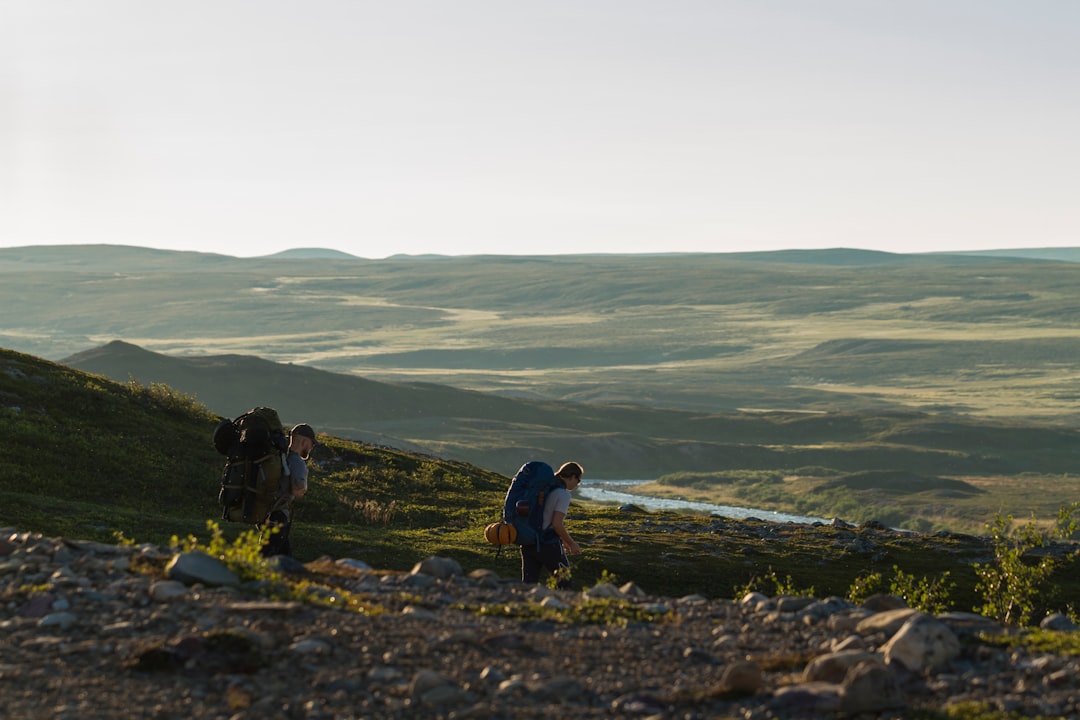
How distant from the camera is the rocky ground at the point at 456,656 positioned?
431 inches

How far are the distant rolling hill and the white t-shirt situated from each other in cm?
13336

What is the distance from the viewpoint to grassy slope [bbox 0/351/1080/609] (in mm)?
28969

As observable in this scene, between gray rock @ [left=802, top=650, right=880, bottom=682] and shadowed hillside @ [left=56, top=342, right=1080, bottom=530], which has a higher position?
gray rock @ [left=802, top=650, right=880, bottom=682]

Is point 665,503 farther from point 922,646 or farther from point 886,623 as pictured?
point 922,646

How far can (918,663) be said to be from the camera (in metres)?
11.9

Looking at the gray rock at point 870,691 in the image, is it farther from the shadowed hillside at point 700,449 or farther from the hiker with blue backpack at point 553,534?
the shadowed hillside at point 700,449

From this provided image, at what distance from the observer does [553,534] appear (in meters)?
19.6

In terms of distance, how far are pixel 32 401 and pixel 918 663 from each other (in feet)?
101

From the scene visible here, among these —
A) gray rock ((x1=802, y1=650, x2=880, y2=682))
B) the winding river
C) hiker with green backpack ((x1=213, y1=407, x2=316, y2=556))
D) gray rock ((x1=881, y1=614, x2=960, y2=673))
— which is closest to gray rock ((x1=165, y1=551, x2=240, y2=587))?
hiker with green backpack ((x1=213, y1=407, x2=316, y2=556))

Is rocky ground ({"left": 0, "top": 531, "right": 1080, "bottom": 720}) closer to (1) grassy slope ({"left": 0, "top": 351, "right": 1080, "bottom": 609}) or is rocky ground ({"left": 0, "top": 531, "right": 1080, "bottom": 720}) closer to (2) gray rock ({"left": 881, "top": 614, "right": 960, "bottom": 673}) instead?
(2) gray rock ({"left": 881, "top": 614, "right": 960, "bottom": 673})

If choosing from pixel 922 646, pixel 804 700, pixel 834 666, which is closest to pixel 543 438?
pixel 922 646

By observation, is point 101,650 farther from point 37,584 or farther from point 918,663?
point 918,663

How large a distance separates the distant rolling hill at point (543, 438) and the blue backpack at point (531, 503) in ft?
437

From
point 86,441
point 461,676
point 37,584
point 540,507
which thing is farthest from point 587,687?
point 86,441
